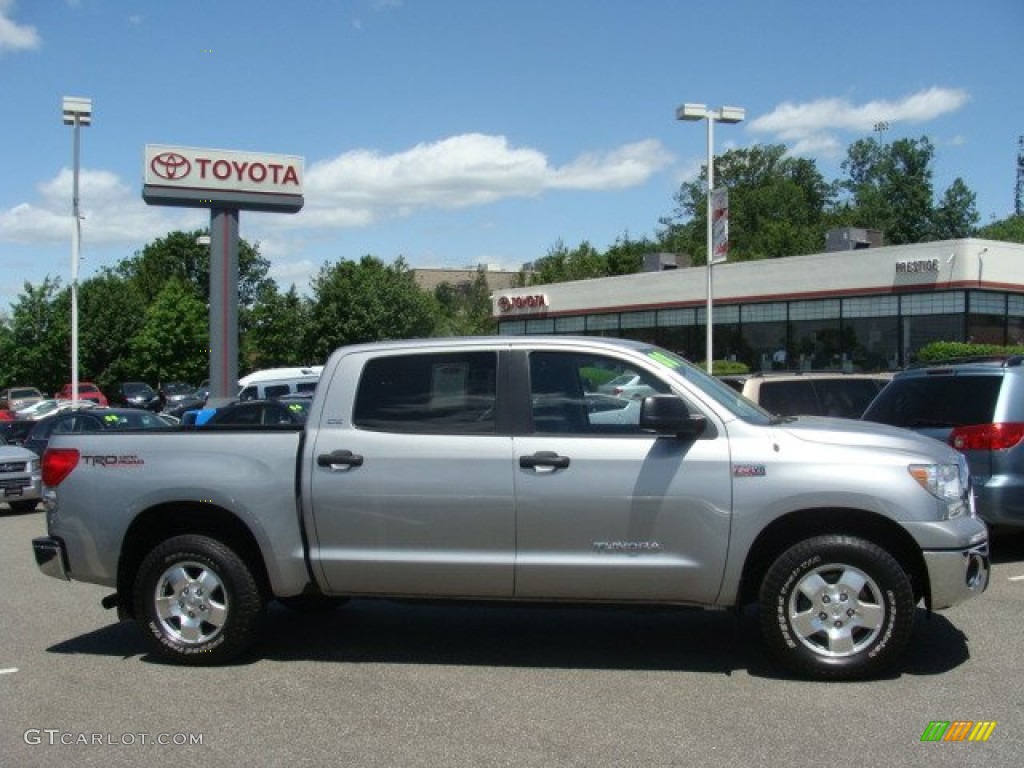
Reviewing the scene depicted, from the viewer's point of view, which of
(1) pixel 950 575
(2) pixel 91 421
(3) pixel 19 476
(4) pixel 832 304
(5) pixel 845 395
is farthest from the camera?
(4) pixel 832 304

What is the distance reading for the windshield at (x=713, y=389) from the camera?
6.12 m

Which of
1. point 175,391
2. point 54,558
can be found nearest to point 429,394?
point 54,558

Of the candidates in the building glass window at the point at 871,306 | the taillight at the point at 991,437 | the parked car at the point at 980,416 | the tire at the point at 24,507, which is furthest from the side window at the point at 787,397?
the building glass window at the point at 871,306

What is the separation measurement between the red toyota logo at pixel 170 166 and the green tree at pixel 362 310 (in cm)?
1573

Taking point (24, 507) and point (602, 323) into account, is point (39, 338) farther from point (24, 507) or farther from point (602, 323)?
point (24, 507)

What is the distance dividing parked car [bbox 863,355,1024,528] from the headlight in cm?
325

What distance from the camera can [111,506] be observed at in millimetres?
6516

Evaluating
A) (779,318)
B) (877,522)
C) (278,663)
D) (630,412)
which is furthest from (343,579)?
(779,318)

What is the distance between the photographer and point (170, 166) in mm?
31156

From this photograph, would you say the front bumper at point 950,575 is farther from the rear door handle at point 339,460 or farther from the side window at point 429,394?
the rear door handle at point 339,460

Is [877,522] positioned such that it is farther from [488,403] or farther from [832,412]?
[832,412]

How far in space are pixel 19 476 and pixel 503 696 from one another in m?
12.5

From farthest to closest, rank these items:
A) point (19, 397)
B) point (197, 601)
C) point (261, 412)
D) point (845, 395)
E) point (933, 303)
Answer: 1. point (19, 397)
2. point (933, 303)
3. point (261, 412)
4. point (845, 395)
5. point (197, 601)

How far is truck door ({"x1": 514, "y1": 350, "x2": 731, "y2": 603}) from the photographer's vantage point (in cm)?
585
